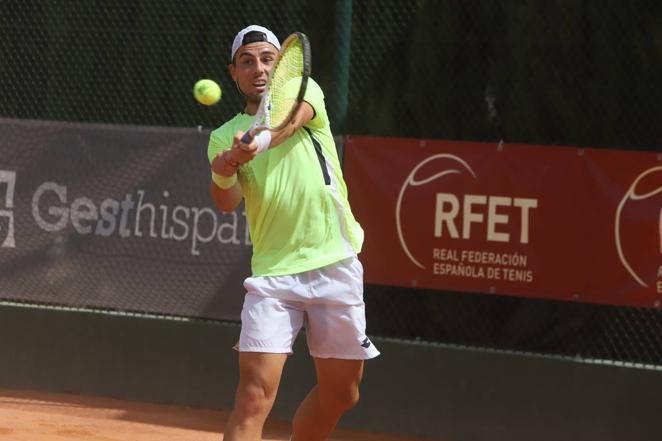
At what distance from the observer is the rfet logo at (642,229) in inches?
253

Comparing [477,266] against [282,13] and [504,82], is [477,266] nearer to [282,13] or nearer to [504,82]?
[504,82]

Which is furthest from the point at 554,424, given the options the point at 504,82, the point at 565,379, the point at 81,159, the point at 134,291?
the point at 81,159

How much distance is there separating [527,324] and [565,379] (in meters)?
0.50

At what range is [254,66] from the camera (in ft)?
15.3

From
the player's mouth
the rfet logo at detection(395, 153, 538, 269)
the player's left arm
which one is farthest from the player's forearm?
the rfet logo at detection(395, 153, 538, 269)

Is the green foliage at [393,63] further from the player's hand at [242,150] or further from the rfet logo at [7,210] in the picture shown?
the player's hand at [242,150]

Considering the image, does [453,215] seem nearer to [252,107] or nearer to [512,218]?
[512,218]

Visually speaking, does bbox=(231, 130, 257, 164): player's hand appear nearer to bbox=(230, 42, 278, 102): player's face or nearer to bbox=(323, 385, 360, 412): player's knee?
bbox=(230, 42, 278, 102): player's face

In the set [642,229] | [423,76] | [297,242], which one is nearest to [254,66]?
[297,242]

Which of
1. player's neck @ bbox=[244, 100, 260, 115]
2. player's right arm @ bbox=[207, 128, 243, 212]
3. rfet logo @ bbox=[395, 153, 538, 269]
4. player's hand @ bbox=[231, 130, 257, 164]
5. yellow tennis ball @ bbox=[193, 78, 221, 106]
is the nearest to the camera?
player's hand @ bbox=[231, 130, 257, 164]

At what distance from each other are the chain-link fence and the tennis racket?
2.59m

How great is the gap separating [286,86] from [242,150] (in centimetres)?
47

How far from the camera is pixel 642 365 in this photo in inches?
260

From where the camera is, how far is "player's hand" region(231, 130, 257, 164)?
416 cm
